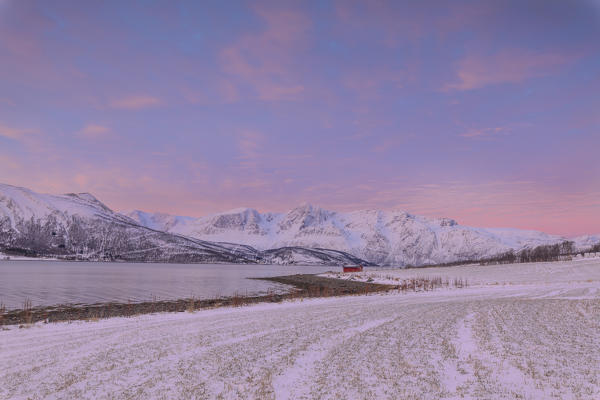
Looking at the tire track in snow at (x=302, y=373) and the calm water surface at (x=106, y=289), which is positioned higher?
the tire track in snow at (x=302, y=373)

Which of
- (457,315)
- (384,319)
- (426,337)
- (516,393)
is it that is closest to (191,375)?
(516,393)

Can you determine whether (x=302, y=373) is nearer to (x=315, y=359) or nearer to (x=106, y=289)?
(x=315, y=359)

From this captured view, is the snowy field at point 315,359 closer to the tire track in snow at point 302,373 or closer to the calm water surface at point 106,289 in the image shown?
the tire track in snow at point 302,373

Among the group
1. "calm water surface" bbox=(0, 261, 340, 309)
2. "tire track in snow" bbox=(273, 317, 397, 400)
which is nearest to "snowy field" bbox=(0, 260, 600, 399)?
"tire track in snow" bbox=(273, 317, 397, 400)

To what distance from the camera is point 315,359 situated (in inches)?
575

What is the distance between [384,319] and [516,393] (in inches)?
548

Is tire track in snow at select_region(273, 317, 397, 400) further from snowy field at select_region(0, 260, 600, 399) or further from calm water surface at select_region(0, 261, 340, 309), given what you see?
calm water surface at select_region(0, 261, 340, 309)

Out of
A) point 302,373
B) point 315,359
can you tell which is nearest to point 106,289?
point 315,359

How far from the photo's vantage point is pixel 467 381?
1168 centimetres

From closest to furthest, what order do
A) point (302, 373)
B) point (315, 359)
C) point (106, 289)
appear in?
point (302, 373) → point (315, 359) → point (106, 289)

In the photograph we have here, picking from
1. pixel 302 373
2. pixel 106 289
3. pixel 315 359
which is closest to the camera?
pixel 302 373

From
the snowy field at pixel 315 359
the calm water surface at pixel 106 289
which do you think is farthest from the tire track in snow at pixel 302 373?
the calm water surface at pixel 106 289

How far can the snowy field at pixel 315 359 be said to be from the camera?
11.2m

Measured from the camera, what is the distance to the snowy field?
11.2 metres
